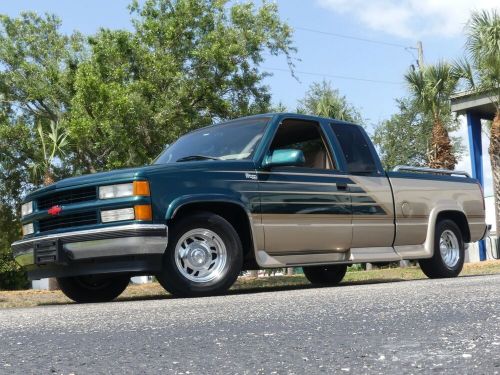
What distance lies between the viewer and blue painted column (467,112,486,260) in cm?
2231

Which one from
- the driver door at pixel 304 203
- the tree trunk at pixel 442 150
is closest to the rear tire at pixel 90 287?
the driver door at pixel 304 203

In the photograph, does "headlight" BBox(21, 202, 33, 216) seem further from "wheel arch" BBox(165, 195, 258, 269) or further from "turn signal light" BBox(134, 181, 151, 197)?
"wheel arch" BBox(165, 195, 258, 269)

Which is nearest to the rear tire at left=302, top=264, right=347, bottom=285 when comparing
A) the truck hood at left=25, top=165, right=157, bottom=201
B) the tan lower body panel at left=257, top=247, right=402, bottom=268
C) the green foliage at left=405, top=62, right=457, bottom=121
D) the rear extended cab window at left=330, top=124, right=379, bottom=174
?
the tan lower body panel at left=257, top=247, right=402, bottom=268

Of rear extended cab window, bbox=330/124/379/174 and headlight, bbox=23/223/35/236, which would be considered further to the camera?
rear extended cab window, bbox=330/124/379/174

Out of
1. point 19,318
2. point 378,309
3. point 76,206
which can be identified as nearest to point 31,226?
point 76,206

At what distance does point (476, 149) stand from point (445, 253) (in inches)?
541

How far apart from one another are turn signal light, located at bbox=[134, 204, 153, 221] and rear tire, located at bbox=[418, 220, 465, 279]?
13.6ft

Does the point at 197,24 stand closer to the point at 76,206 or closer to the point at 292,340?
the point at 76,206

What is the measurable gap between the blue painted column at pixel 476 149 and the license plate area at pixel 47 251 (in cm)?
1727

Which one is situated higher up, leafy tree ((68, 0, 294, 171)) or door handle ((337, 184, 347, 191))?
leafy tree ((68, 0, 294, 171))

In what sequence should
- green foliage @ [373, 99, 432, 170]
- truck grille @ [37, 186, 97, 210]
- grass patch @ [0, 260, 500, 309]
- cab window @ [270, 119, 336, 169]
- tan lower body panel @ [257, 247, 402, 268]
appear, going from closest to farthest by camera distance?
truck grille @ [37, 186, 97, 210]
tan lower body panel @ [257, 247, 402, 268]
cab window @ [270, 119, 336, 169]
grass patch @ [0, 260, 500, 309]
green foliage @ [373, 99, 432, 170]

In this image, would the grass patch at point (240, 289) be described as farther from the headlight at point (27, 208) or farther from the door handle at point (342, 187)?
the door handle at point (342, 187)

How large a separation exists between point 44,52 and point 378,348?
27.1m

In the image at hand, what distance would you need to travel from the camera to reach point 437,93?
22.0 m
